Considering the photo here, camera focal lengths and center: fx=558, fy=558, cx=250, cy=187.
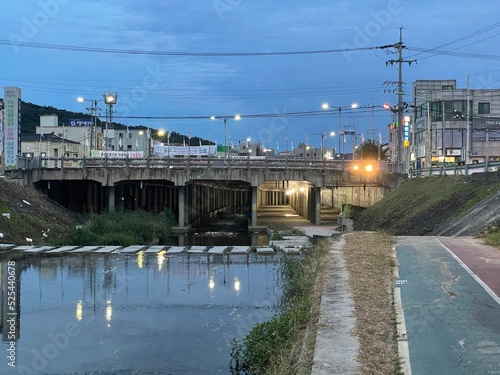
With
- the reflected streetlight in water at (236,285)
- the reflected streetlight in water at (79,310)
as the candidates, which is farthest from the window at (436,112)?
the reflected streetlight in water at (79,310)

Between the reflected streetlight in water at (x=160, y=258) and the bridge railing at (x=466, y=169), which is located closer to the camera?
the reflected streetlight in water at (x=160, y=258)

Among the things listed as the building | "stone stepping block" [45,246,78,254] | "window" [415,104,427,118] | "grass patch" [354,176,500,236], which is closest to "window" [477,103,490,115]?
the building

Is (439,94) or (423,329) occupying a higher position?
(439,94)

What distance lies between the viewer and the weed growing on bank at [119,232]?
2545 centimetres

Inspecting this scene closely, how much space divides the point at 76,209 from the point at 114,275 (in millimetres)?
36128

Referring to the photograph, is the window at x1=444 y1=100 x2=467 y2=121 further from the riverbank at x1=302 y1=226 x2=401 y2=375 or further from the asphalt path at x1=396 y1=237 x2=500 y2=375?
the riverbank at x1=302 y1=226 x2=401 y2=375

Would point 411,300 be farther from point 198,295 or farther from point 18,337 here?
point 18,337

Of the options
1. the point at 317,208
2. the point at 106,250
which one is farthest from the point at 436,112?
the point at 106,250

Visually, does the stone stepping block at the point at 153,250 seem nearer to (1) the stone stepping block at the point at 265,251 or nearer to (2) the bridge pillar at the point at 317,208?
(1) the stone stepping block at the point at 265,251

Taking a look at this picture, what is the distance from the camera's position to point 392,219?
3219cm

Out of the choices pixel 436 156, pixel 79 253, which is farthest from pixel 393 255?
pixel 436 156

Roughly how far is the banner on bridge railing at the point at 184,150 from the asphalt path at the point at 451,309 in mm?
48705

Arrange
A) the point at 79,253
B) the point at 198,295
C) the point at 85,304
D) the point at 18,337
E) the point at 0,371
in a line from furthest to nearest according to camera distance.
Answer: the point at 79,253, the point at 198,295, the point at 85,304, the point at 18,337, the point at 0,371

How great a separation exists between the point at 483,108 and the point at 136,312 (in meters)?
74.6
